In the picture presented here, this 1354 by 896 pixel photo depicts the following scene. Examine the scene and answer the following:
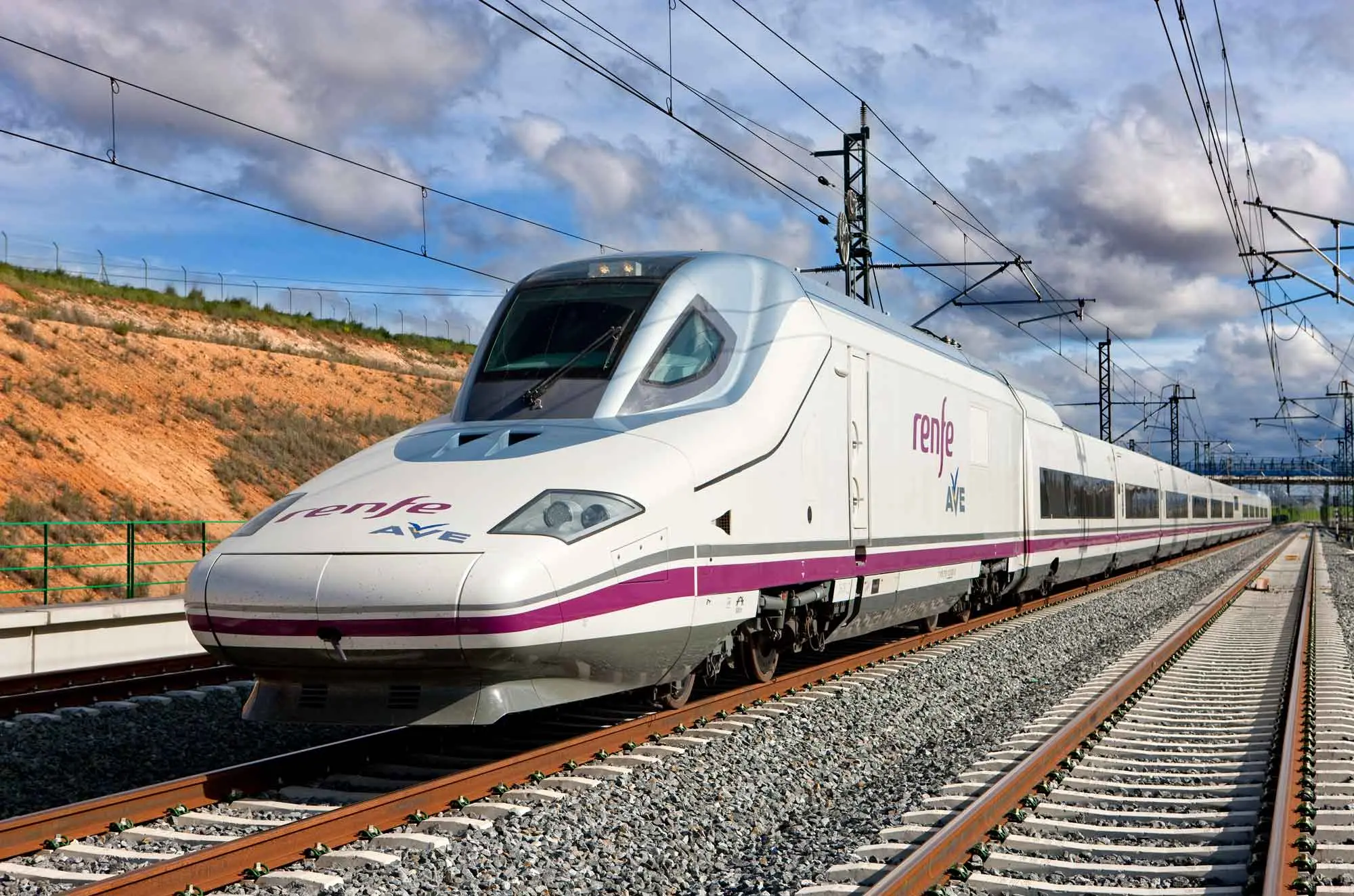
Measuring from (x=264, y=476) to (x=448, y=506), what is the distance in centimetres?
3028

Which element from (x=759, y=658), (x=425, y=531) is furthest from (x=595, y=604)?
(x=759, y=658)

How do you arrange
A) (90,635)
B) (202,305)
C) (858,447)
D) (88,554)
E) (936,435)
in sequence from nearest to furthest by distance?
(858,447) → (936,435) → (90,635) → (88,554) → (202,305)

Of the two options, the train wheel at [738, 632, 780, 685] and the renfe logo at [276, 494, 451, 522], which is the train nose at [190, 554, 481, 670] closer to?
the renfe logo at [276, 494, 451, 522]

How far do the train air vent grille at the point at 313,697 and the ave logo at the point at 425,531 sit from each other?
91cm

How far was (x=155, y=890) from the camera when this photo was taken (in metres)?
4.75

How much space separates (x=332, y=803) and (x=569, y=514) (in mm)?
1881

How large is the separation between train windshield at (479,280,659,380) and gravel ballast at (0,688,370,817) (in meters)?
2.75

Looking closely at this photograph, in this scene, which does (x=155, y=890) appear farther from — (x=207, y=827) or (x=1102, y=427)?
(x=1102, y=427)

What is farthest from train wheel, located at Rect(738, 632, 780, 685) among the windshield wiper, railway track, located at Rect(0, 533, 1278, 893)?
the windshield wiper

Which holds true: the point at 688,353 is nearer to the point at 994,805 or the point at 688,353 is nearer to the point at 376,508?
the point at 376,508

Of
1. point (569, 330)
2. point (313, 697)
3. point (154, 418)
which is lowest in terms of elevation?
point (313, 697)

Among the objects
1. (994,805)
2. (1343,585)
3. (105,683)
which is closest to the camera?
(994,805)

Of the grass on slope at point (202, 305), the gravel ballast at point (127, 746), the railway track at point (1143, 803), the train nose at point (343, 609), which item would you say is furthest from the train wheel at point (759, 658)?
the grass on slope at point (202, 305)

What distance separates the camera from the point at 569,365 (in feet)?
27.3
